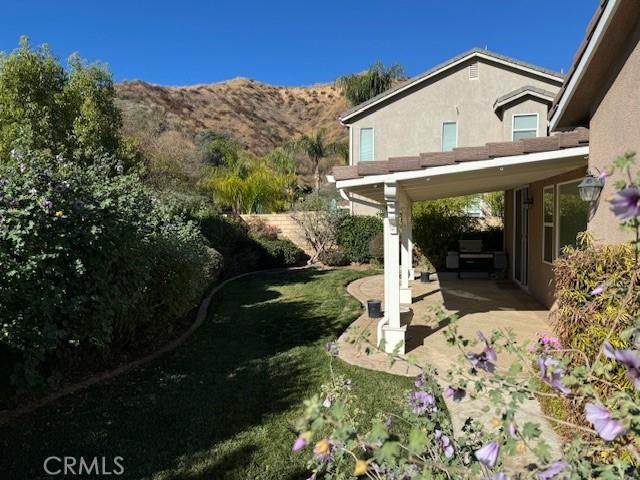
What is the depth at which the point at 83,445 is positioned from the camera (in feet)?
14.0

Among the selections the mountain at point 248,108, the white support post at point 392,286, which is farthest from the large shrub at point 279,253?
the mountain at point 248,108

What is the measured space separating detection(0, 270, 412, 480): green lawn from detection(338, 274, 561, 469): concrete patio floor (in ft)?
1.99

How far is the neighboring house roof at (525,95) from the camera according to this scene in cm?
1789

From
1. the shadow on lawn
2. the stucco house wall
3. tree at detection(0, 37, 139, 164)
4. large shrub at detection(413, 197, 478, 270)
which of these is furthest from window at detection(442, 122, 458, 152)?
the shadow on lawn

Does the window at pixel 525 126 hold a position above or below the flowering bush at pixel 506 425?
above

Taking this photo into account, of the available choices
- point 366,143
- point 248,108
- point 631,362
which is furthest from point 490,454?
point 248,108

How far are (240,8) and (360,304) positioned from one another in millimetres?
24164

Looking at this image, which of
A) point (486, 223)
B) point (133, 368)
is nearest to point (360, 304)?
point (133, 368)

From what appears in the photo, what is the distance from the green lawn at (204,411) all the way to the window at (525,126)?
563 inches

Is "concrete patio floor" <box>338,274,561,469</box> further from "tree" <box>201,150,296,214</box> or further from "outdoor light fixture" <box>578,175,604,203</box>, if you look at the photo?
"tree" <box>201,150,296,214</box>

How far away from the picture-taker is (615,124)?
5.37 meters

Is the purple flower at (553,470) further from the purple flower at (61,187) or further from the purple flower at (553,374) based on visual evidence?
the purple flower at (61,187)

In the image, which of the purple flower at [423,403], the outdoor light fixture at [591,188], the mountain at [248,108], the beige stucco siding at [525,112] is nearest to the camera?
the purple flower at [423,403]

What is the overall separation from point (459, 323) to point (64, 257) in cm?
670
